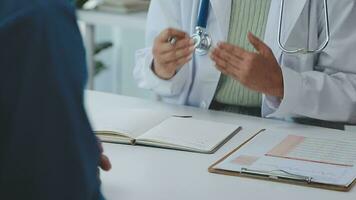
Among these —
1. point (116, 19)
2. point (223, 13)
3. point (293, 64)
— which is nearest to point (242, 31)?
point (223, 13)

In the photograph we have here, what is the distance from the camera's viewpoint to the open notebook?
4.71ft

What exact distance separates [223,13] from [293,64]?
0.24 metres

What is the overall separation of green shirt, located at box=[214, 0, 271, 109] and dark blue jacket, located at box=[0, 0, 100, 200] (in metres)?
1.28

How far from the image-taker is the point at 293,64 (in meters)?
1.80

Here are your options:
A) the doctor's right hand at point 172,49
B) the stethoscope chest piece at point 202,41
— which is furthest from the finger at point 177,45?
the stethoscope chest piece at point 202,41

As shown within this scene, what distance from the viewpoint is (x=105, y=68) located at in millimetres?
3734

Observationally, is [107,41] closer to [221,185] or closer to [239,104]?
[239,104]

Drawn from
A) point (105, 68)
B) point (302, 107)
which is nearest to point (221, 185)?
point (302, 107)

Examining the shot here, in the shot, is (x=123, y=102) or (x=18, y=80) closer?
(x=18, y=80)

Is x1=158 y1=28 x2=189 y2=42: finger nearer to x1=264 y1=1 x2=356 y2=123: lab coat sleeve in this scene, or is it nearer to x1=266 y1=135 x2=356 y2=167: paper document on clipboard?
x1=264 y1=1 x2=356 y2=123: lab coat sleeve

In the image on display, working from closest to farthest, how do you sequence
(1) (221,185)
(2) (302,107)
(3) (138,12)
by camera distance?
(1) (221,185) < (2) (302,107) < (3) (138,12)

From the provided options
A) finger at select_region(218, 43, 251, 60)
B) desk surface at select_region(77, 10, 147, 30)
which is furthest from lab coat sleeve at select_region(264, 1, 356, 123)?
desk surface at select_region(77, 10, 147, 30)

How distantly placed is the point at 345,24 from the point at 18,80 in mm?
1356

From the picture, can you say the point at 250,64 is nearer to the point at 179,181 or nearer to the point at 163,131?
the point at 163,131
